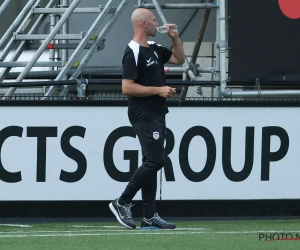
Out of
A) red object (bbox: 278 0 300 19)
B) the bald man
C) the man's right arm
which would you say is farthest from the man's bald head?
red object (bbox: 278 0 300 19)

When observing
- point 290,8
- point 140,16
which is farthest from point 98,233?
point 290,8

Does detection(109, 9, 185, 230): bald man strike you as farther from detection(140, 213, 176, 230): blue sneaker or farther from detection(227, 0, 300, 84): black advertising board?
detection(227, 0, 300, 84): black advertising board

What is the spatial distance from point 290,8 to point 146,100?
2771 mm

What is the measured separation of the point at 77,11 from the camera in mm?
11195

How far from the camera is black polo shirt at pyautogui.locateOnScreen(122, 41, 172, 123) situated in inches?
324

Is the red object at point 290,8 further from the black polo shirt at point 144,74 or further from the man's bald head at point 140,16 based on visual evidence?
the man's bald head at point 140,16

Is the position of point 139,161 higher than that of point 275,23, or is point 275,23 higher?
point 275,23

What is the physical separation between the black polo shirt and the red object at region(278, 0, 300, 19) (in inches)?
95.8

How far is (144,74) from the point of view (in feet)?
27.3

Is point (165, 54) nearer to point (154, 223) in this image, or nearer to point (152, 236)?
point (154, 223)

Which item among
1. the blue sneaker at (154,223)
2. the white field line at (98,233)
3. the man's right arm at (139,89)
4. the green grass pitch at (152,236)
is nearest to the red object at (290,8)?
the green grass pitch at (152,236)

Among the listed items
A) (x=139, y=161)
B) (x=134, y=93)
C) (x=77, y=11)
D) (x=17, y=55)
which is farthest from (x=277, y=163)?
(x=17, y=55)

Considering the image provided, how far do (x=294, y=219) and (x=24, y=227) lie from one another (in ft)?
9.31

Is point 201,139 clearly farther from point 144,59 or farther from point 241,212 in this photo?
point 144,59
